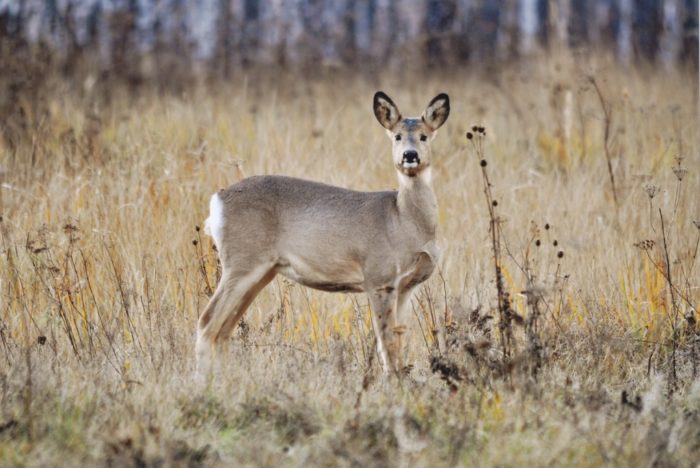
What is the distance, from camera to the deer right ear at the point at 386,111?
5.90m

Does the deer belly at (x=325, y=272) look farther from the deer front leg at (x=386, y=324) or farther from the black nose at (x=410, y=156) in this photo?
the black nose at (x=410, y=156)

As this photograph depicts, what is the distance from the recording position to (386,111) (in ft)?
19.6

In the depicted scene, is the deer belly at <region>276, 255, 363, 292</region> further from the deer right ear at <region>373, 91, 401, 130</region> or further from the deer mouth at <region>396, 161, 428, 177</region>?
the deer right ear at <region>373, 91, 401, 130</region>

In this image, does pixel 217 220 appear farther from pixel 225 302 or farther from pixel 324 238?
pixel 324 238

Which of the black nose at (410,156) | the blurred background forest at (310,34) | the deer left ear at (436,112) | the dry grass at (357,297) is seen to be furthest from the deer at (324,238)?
the blurred background forest at (310,34)

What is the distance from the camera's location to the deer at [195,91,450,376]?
566cm

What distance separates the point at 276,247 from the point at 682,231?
3370mm

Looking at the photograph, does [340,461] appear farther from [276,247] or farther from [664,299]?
[664,299]

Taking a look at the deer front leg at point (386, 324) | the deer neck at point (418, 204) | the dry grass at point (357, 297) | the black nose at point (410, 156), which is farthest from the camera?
the deer neck at point (418, 204)

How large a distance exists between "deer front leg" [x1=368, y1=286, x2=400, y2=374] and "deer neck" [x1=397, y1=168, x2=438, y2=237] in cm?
45

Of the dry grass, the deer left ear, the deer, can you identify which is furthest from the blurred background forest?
the deer

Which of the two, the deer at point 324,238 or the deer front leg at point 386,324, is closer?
the deer front leg at point 386,324

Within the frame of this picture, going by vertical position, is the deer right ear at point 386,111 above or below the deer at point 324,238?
above

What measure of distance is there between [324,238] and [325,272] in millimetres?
185
